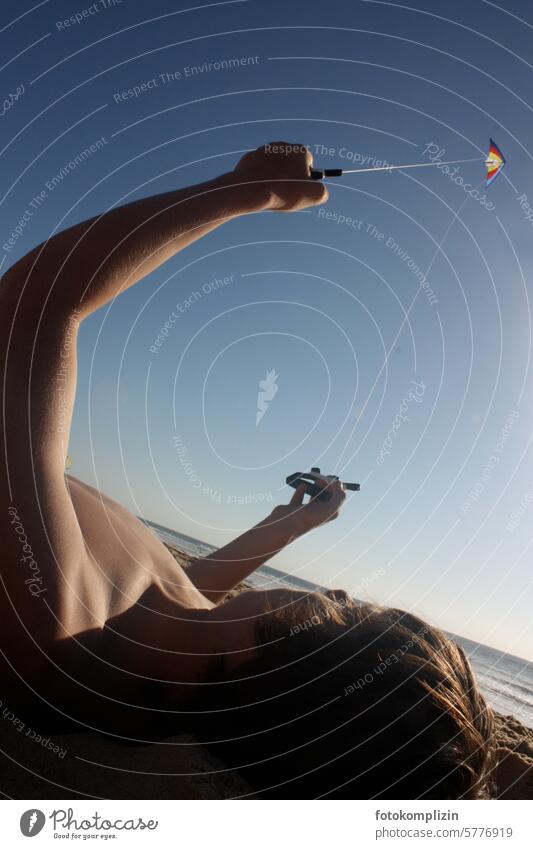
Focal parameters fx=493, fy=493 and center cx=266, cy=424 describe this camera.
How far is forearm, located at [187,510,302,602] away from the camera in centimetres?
306

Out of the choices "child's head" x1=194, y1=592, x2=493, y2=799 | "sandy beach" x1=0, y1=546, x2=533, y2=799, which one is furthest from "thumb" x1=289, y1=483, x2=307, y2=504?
"sandy beach" x1=0, y1=546, x2=533, y2=799

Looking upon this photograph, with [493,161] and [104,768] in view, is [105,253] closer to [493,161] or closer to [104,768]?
[104,768]

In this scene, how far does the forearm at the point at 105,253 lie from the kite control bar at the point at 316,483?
2407 millimetres

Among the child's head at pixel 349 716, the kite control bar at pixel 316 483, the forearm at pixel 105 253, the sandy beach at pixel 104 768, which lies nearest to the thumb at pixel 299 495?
the kite control bar at pixel 316 483

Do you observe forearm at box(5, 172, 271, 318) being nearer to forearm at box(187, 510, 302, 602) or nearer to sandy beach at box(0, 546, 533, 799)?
sandy beach at box(0, 546, 533, 799)

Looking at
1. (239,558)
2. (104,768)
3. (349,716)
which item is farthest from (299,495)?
(104,768)

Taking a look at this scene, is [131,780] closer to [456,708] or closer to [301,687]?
[301,687]

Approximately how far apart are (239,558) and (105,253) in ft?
7.14

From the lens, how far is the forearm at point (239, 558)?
121 inches

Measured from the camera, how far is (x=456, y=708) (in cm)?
162

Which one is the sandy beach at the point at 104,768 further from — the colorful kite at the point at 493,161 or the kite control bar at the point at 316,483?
the colorful kite at the point at 493,161

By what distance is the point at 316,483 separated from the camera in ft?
12.4

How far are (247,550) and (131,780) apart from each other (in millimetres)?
1588
